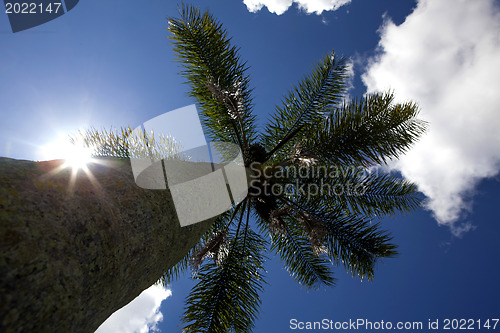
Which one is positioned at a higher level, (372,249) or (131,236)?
(372,249)

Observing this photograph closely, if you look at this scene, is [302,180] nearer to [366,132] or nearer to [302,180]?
[302,180]

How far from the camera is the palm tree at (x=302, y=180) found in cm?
439

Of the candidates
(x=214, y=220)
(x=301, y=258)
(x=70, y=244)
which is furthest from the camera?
→ (x=301, y=258)

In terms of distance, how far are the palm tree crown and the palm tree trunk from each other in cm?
268

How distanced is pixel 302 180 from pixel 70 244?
14.5 feet

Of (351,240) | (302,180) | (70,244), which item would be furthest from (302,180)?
(70,244)

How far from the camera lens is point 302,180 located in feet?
17.1

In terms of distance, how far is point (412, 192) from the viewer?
5277 millimetres

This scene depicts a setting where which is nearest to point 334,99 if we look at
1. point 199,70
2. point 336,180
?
point 336,180

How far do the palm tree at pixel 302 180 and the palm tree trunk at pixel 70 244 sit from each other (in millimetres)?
2647

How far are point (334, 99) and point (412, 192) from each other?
2566 mm

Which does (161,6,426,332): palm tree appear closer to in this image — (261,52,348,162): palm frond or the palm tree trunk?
(261,52,348,162): palm frond

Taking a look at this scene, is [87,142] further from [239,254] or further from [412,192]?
[412,192]

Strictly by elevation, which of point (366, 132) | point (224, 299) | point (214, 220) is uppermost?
point (366, 132)
